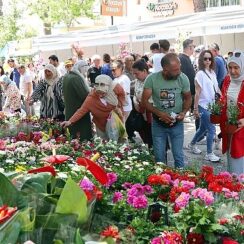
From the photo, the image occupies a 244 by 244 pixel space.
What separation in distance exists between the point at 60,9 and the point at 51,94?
2900 cm

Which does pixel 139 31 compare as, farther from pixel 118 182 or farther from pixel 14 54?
pixel 14 54

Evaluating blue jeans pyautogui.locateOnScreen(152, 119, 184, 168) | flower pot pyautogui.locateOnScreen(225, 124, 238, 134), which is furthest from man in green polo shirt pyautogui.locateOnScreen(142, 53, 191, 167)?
flower pot pyautogui.locateOnScreen(225, 124, 238, 134)

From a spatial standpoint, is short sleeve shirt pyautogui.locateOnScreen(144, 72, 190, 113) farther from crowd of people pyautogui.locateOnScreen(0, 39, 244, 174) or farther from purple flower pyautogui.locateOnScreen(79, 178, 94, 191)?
purple flower pyautogui.locateOnScreen(79, 178, 94, 191)

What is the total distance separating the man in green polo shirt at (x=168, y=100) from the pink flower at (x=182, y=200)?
300 cm

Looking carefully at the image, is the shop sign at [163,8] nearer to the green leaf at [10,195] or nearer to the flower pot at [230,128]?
the flower pot at [230,128]

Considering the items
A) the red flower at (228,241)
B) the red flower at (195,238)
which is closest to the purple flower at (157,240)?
the red flower at (195,238)

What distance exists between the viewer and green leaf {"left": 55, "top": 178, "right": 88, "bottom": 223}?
6.52ft

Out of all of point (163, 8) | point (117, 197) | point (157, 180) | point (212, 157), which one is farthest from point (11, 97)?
point (163, 8)

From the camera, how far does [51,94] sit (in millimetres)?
7941

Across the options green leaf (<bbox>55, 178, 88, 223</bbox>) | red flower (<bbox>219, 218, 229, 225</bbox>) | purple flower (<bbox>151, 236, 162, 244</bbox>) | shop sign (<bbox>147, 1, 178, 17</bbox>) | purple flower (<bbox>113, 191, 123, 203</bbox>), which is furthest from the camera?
shop sign (<bbox>147, 1, 178, 17</bbox>)

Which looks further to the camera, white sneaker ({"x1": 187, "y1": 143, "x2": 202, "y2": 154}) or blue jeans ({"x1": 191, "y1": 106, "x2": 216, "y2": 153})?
white sneaker ({"x1": 187, "y1": 143, "x2": 202, "y2": 154})

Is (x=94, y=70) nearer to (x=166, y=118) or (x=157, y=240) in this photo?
(x=166, y=118)

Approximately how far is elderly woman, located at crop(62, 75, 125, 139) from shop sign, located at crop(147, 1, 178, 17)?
30.5 metres

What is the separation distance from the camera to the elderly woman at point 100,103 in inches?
253
